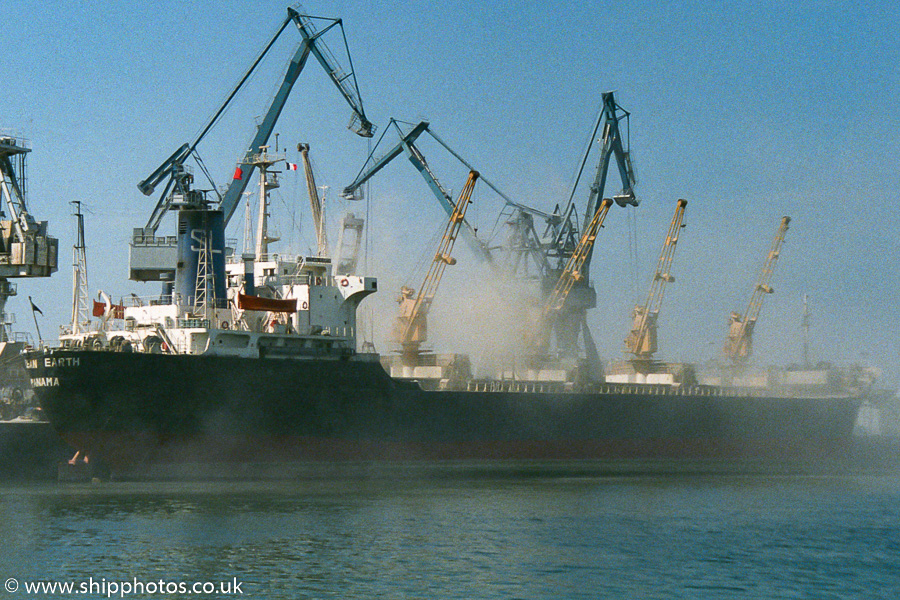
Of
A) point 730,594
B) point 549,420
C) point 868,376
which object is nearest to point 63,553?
point 730,594

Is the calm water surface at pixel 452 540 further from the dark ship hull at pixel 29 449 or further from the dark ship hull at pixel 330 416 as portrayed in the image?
the dark ship hull at pixel 29 449

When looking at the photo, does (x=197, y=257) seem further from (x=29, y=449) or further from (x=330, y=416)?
(x=29, y=449)

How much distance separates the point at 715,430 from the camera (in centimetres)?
5919

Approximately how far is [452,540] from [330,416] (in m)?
15.8

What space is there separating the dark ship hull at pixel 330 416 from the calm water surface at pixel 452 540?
2.33 metres

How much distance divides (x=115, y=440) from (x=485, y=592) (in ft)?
64.3

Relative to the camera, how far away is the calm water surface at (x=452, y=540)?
23047mm

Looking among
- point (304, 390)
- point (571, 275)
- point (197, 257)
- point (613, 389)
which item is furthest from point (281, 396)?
point (571, 275)

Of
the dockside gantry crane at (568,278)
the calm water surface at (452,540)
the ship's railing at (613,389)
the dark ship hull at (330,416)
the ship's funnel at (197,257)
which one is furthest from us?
the dockside gantry crane at (568,278)

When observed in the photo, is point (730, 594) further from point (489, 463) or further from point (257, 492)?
point (489, 463)

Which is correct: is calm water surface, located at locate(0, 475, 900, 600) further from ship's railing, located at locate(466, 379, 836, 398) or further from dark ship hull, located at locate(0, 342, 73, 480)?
ship's railing, located at locate(466, 379, 836, 398)

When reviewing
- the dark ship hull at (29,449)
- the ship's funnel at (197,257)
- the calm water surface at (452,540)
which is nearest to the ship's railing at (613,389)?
the calm water surface at (452,540)

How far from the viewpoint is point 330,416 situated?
42.2 metres

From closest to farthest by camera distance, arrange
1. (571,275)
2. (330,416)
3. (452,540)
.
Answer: (452,540) < (330,416) < (571,275)
